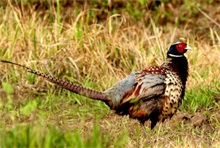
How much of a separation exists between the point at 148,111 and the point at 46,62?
172 centimetres

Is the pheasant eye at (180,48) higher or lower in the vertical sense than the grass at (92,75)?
higher

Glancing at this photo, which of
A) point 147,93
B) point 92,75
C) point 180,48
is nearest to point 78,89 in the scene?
point 147,93

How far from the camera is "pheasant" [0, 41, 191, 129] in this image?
5.66 m

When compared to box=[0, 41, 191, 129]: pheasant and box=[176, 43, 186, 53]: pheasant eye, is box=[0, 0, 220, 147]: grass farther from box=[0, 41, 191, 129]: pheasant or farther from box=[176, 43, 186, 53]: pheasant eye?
box=[176, 43, 186, 53]: pheasant eye

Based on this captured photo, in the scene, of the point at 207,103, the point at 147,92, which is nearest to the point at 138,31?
the point at 207,103

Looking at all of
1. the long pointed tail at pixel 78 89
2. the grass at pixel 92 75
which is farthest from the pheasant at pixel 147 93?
the grass at pixel 92 75

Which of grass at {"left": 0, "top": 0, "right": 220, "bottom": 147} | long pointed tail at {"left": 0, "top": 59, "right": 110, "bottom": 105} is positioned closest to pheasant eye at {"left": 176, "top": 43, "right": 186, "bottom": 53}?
grass at {"left": 0, "top": 0, "right": 220, "bottom": 147}

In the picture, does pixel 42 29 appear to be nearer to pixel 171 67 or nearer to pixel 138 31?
pixel 138 31

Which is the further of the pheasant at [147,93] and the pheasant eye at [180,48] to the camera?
the pheasant eye at [180,48]

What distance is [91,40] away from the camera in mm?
7445

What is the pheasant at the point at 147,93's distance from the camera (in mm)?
5664

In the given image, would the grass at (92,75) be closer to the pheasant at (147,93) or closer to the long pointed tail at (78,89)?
the pheasant at (147,93)

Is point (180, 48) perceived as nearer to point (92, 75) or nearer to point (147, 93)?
point (147, 93)

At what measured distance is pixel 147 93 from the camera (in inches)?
223
